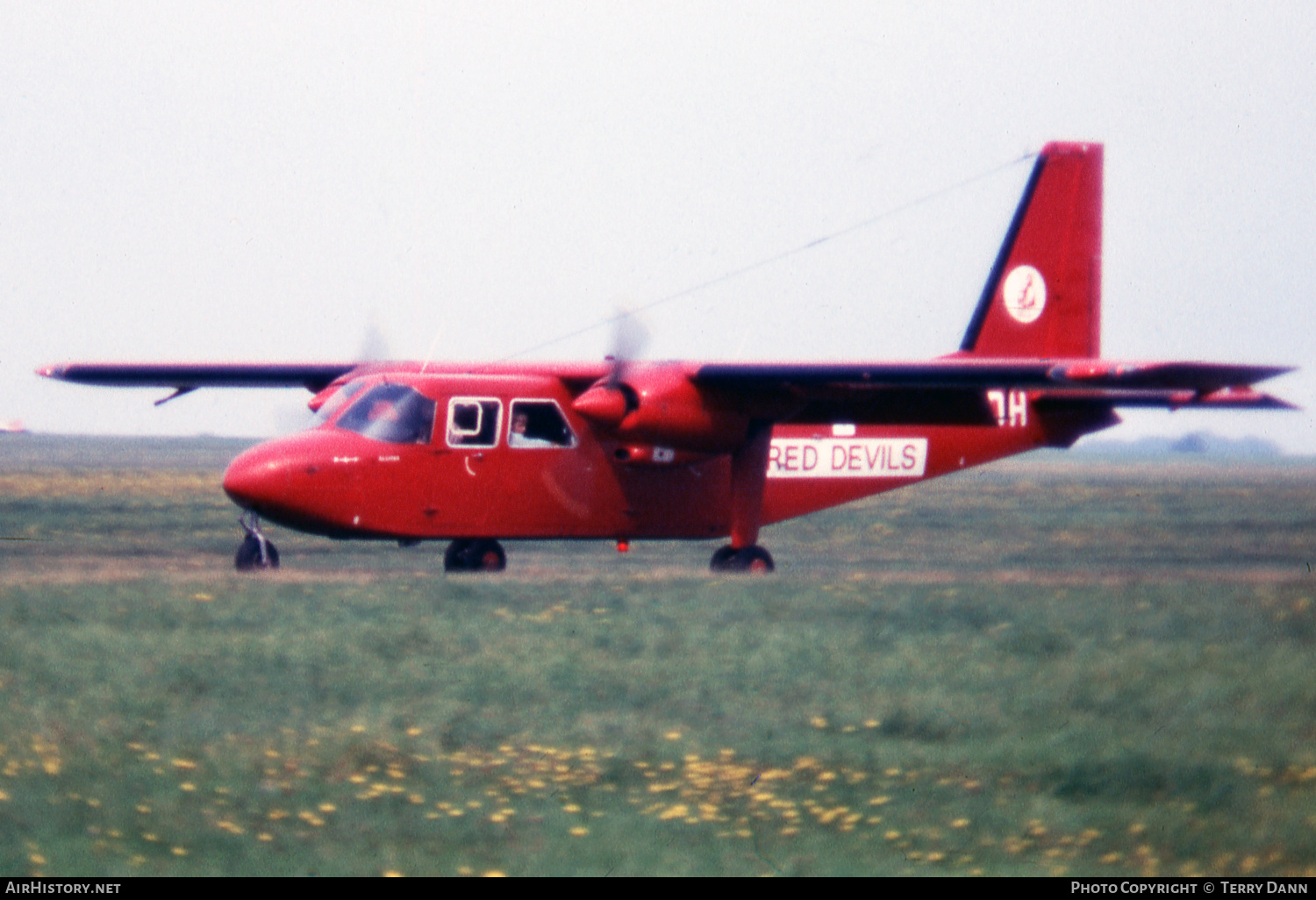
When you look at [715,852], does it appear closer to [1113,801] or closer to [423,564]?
[1113,801]

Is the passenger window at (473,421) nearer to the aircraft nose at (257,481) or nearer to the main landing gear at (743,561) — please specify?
the aircraft nose at (257,481)

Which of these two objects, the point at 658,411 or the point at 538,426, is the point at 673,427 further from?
the point at 538,426

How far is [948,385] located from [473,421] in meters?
5.66

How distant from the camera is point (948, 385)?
18219 millimetres

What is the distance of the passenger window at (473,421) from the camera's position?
61.2 ft

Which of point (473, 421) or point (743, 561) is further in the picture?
point (743, 561)

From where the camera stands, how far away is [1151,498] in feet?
153

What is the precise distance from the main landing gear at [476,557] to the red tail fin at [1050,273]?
777cm

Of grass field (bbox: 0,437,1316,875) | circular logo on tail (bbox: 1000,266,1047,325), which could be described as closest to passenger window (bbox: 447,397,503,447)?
grass field (bbox: 0,437,1316,875)

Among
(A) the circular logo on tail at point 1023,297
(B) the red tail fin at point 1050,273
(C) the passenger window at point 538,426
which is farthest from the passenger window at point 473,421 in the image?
(A) the circular logo on tail at point 1023,297

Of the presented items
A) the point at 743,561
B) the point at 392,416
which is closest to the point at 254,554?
the point at 392,416

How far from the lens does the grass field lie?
7625mm

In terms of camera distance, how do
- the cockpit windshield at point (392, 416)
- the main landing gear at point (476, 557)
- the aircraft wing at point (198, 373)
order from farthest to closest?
the aircraft wing at point (198, 373) → the main landing gear at point (476, 557) → the cockpit windshield at point (392, 416)

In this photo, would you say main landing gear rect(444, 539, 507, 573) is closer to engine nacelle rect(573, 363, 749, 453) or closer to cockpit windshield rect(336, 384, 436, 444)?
cockpit windshield rect(336, 384, 436, 444)
